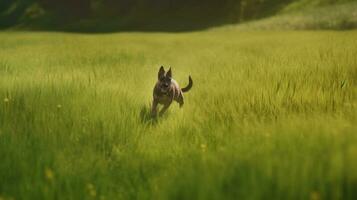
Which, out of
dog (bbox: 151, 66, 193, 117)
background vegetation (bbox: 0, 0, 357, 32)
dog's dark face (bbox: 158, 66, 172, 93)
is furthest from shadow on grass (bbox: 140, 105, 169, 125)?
background vegetation (bbox: 0, 0, 357, 32)

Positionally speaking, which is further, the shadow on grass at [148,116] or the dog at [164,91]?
the dog at [164,91]

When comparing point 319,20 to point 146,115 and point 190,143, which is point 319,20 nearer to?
point 146,115

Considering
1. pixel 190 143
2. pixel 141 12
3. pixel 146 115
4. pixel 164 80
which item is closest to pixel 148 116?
pixel 146 115

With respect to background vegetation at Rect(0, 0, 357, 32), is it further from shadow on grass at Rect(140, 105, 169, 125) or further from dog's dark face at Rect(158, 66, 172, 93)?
shadow on grass at Rect(140, 105, 169, 125)

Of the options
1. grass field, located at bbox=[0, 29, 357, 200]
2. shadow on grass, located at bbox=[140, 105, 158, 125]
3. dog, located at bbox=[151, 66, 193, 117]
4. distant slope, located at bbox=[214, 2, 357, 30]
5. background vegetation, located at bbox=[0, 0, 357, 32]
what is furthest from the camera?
background vegetation, located at bbox=[0, 0, 357, 32]

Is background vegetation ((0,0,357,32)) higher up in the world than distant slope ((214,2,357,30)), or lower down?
higher up

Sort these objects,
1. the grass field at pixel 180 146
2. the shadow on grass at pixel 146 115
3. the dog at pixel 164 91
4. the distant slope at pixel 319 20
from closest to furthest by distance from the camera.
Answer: the grass field at pixel 180 146 → the shadow on grass at pixel 146 115 → the dog at pixel 164 91 → the distant slope at pixel 319 20

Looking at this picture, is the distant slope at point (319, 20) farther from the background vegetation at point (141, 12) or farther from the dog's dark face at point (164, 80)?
the dog's dark face at point (164, 80)

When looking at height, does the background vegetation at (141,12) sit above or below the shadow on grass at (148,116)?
above

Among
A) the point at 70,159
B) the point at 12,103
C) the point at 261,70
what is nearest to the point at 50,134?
the point at 70,159

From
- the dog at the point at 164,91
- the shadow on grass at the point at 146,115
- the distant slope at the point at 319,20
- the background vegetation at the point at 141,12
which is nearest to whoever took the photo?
the shadow on grass at the point at 146,115

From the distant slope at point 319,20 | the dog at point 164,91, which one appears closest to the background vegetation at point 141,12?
the distant slope at point 319,20

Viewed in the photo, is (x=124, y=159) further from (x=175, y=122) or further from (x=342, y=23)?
(x=342, y=23)

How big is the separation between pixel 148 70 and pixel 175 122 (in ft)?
23.4
